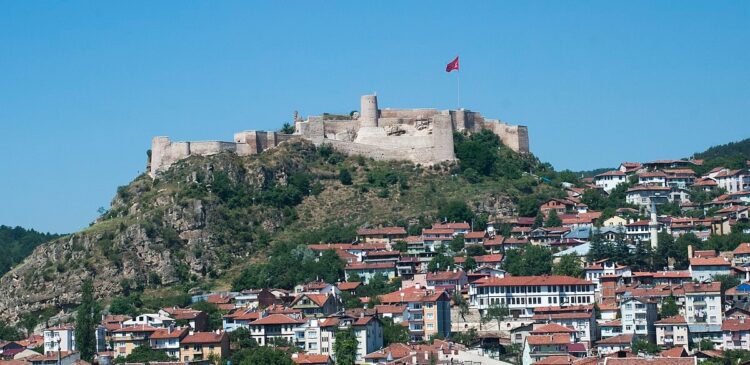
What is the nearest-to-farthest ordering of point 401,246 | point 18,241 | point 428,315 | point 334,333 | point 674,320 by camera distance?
point 334,333 → point 674,320 → point 428,315 → point 401,246 → point 18,241

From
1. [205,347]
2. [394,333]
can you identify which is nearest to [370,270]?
[394,333]

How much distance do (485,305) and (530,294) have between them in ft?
7.77

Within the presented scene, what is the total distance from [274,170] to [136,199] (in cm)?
926

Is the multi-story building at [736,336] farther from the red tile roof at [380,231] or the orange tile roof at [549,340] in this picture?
the red tile roof at [380,231]

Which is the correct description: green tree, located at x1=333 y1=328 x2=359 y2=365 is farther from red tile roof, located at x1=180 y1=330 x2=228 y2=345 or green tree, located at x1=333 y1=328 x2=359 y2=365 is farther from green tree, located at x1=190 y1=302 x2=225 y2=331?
green tree, located at x1=190 y1=302 x2=225 y2=331

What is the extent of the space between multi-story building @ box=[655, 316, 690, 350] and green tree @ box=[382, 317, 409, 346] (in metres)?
12.2

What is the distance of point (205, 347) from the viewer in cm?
8150

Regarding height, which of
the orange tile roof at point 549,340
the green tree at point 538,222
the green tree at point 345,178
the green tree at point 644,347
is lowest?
the green tree at point 644,347

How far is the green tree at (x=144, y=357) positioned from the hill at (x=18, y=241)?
2793 inches

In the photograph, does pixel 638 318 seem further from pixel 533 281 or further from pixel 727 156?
pixel 727 156

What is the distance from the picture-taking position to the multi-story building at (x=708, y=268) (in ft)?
299

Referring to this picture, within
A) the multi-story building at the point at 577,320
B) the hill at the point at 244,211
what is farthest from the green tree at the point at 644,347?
the hill at the point at 244,211

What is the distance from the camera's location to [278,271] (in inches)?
3858

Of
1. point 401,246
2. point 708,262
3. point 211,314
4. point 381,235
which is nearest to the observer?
point 211,314
